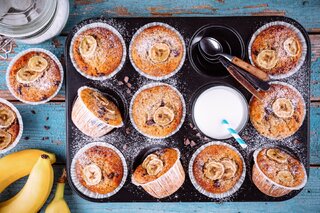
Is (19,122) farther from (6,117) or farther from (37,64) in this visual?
(37,64)

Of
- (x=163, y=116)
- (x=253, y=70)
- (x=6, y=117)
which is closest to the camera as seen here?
(x=253, y=70)

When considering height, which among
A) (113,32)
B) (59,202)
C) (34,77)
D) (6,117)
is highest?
(113,32)

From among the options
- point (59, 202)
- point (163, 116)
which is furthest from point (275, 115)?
point (59, 202)

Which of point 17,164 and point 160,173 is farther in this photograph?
point 17,164

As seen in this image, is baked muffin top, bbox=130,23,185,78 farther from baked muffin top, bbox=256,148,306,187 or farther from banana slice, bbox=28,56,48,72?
baked muffin top, bbox=256,148,306,187

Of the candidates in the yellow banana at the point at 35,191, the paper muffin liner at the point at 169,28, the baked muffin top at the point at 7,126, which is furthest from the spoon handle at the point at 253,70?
the baked muffin top at the point at 7,126

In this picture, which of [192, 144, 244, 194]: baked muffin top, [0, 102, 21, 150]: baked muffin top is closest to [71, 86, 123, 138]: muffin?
[0, 102, 21, 150]: baked muffin top

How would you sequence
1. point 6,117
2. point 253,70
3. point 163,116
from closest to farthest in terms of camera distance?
point 253,70, point 163,116, point 6,117

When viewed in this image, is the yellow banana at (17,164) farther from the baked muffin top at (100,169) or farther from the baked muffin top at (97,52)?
the baked muffin top at (97,52)

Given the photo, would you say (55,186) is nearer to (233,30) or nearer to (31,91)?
(31,91)
